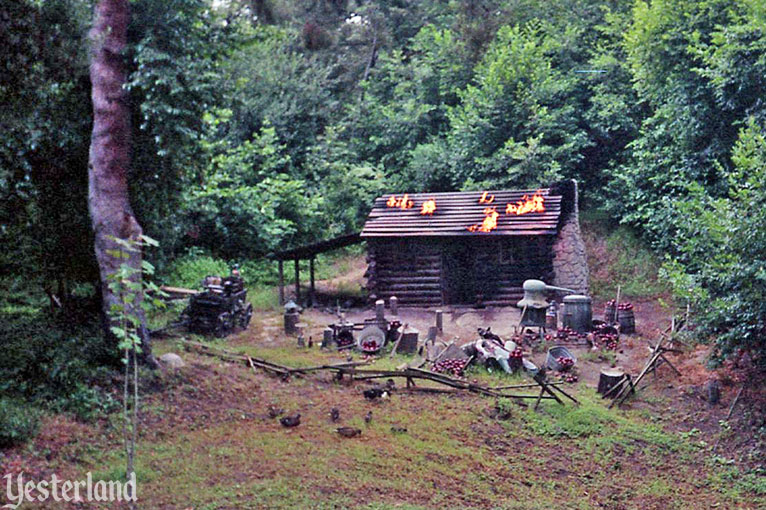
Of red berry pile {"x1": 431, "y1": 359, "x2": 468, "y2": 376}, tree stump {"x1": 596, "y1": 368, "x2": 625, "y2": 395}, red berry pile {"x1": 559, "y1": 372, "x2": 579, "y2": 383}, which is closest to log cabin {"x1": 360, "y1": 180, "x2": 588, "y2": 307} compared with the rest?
red berry pile {"x1": 559, "y1": 372, "x2": 579, "y2": 383}

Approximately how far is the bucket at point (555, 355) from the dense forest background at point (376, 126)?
287 cm

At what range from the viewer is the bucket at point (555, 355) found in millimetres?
14127

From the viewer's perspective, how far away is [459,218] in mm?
22000

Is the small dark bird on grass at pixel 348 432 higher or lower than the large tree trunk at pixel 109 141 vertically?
lower

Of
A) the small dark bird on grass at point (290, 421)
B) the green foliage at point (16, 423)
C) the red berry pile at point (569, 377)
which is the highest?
the green foliage at point (16, 423)

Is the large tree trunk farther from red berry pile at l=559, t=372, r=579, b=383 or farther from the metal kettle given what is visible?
the metal kettle

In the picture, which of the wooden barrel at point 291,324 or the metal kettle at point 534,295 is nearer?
the metal kettle at point 534,295

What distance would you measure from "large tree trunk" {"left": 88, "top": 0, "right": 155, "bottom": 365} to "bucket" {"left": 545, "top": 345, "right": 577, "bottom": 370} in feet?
28.2

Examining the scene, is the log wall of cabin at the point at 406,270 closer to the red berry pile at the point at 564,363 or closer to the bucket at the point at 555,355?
the bucket at the point at 555,355

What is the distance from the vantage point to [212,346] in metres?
14.6

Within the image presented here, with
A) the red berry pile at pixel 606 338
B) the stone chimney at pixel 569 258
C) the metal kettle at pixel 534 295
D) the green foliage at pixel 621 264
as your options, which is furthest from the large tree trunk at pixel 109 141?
the green foliage at pixel 621 264

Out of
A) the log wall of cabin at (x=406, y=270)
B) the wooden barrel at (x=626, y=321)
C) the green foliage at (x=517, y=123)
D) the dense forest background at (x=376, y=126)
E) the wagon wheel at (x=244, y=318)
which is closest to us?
the dense forest background at (x=376, y=126)

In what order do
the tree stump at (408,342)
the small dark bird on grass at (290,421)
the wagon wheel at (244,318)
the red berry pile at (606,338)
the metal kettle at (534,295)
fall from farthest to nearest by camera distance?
1. the wagon wheel at (244,318)
2. the red berry pile at (606,338)
3. the metal kettle at (534,295)
4. the tree stump at (408,342)
5. the small dark bird on grass at (290,421)

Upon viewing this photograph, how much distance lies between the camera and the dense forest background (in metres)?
10.9
